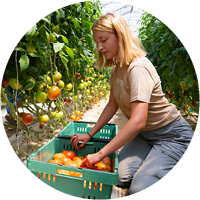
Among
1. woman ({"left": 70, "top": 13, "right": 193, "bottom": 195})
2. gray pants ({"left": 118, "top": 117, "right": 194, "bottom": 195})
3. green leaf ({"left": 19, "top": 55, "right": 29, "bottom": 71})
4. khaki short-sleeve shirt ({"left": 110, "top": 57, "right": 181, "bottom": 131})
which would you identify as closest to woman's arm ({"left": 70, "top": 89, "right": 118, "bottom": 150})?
Result: woman ({"left": 70, "top": 13, "right": 193, "bottom": 195})

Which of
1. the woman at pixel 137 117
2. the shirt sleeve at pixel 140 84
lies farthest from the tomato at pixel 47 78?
the shirt sleeve at pixel 140 84

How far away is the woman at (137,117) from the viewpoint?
2.98ft

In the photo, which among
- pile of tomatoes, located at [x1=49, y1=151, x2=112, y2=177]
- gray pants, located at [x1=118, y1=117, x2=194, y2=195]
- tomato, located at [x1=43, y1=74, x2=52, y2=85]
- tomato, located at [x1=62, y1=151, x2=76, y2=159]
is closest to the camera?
pile of tomatoes, located at [x1=49, y1=151, x2=112, y2=177]

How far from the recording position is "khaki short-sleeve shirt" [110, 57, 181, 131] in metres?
0.91

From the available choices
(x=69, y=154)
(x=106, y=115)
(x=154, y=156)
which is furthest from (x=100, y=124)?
(x=154, y=156)

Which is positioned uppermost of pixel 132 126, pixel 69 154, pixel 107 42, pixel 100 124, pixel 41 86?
pixel 107 42

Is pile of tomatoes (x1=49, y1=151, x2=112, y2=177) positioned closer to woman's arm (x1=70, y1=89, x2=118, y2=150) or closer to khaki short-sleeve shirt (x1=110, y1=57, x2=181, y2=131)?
woman's arm (x1=70, y1=89, x2=118, y2=150)

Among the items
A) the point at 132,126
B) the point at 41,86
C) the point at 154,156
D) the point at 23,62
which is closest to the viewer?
the point at 132,126

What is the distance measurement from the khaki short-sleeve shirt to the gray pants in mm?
79

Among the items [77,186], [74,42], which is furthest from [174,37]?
[77,186]

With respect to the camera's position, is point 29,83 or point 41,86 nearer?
point 29,83

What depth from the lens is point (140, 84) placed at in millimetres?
900

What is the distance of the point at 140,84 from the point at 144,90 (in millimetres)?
38

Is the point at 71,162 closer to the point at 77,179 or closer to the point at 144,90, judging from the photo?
the point at 77,179
